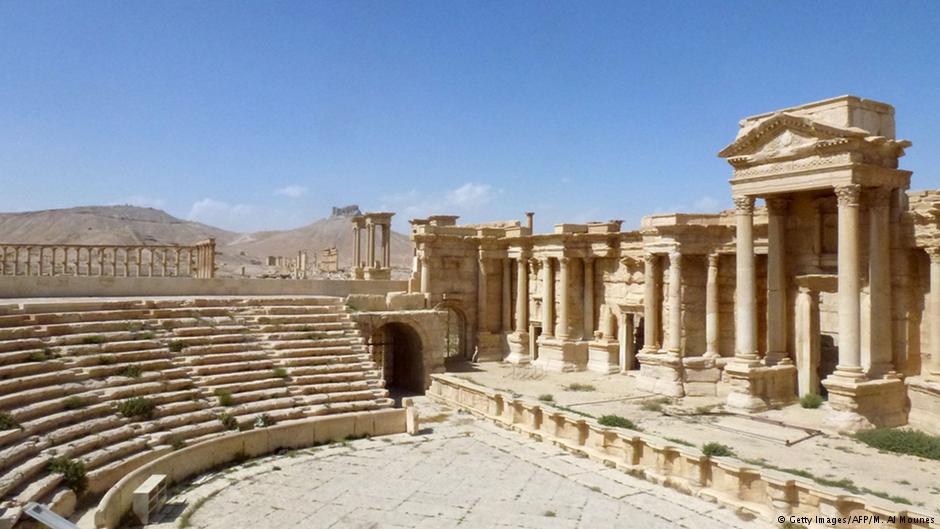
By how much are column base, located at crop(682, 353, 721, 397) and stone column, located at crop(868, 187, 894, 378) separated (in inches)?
212

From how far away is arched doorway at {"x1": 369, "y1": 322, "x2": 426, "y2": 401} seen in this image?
80.7ft

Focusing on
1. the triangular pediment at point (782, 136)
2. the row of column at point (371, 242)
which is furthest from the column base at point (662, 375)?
the row of column at point (371, 242)

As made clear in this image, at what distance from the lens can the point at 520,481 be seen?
13492 mm

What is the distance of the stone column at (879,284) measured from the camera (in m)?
17.2

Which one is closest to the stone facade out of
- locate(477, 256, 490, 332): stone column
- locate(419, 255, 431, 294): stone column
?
locate(477, 256, 490, 332): stone column

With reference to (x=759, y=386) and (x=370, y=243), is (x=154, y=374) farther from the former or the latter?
(x=370, y=243)

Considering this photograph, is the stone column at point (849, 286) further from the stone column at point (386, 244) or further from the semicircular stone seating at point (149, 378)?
the stone column at point (386, 244)

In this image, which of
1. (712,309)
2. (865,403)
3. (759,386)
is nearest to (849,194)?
(865,403)

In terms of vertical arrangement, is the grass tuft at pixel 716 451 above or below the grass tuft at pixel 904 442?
above

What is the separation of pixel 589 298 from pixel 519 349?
403cm

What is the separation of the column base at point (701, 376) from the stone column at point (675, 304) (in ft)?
1.93

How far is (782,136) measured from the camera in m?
18.3

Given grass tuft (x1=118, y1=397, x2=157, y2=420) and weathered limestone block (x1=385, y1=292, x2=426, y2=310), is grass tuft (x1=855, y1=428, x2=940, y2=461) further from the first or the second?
grass tuft (x1=118, y1=397, x2=157, y2=420)

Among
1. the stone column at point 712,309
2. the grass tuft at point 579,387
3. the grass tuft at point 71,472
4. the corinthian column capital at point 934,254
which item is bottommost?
the grass tuft at point 579,387
